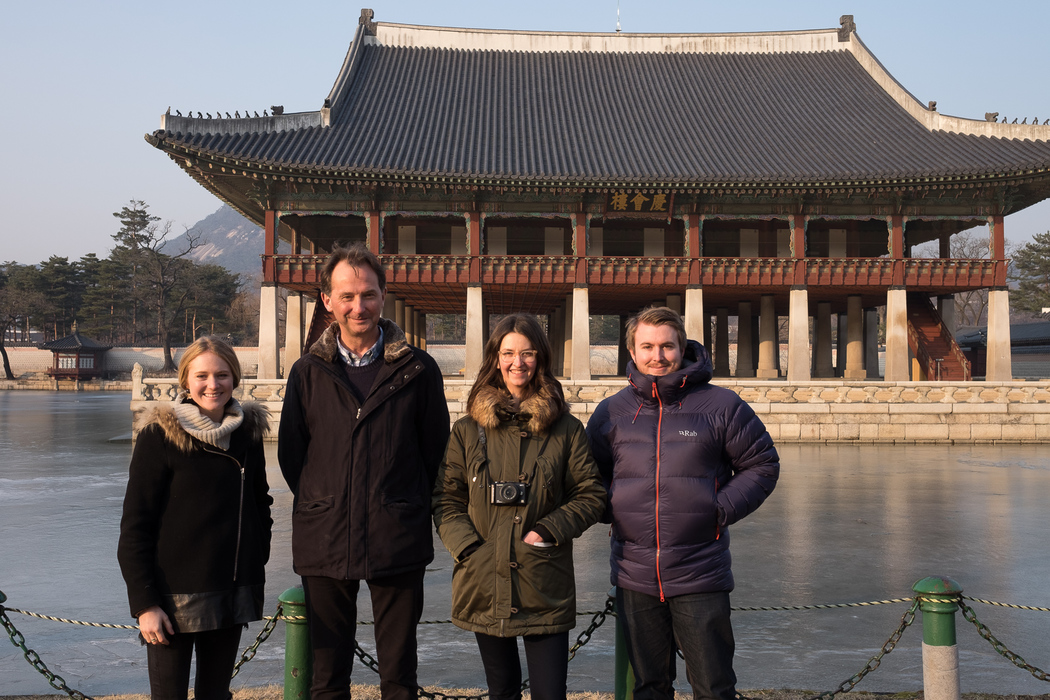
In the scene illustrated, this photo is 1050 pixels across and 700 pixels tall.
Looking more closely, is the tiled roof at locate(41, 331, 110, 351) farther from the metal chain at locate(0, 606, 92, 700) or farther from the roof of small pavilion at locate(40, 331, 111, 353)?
the metal chain at locate(0, 606, 92, 700)

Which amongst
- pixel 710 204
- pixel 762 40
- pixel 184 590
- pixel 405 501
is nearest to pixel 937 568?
pixel 405 501

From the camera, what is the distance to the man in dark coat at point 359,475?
3.14m

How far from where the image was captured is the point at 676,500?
3.27 m

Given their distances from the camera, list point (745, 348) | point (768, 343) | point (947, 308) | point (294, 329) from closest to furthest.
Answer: point (294, 329) < point (947, 308) < point (768, 343) < point (745, 348)

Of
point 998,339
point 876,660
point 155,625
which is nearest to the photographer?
point 155,625

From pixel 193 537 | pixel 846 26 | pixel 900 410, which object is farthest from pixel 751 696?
pixel 846 26

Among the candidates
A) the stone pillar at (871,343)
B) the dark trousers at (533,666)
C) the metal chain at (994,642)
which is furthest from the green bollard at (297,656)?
the stone pillar at (871,343)

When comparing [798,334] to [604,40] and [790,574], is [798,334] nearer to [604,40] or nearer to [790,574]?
[604,40]

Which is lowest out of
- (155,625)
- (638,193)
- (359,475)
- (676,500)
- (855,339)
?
(155,625)

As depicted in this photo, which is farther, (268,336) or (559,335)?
(559,335)

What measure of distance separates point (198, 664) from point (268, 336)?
18.7 meters

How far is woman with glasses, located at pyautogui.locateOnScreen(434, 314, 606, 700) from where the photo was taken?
3.10 m

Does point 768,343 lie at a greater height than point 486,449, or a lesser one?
greater

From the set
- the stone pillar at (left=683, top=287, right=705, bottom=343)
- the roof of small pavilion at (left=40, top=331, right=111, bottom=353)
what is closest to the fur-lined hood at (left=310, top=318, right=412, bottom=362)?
the stone pillar at (left=683, top=287, right=705, bottom=343)
